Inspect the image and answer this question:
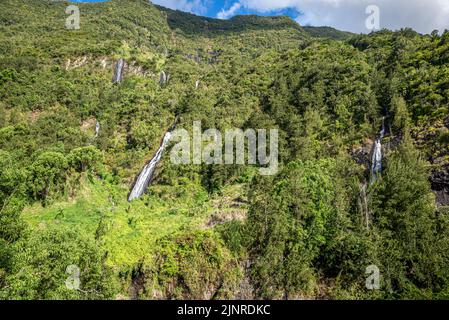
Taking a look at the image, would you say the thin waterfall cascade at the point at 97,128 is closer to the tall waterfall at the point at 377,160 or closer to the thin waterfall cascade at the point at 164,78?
the thin waterfall cascade at the point at 164,78

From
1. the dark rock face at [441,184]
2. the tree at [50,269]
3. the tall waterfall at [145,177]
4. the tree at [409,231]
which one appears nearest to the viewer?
the tree at [50,269]

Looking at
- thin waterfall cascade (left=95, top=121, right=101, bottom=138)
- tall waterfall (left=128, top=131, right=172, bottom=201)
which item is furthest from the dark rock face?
thin waterfall cascade (left=95, top=121, right=101, bottom=138)

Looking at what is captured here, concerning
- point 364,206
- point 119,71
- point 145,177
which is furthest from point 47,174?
point 119,71

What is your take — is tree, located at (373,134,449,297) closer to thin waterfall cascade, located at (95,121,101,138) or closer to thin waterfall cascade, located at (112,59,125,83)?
thin waterfall cascade, located at (95,121,101,138)

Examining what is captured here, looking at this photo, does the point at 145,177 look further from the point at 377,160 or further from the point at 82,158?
the point at 377,160

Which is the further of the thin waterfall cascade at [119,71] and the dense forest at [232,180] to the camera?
the thin waterfall cascade at [119,71]

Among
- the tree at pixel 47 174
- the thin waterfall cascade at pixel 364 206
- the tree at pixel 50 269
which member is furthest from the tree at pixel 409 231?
the tree at pixel 47 174
